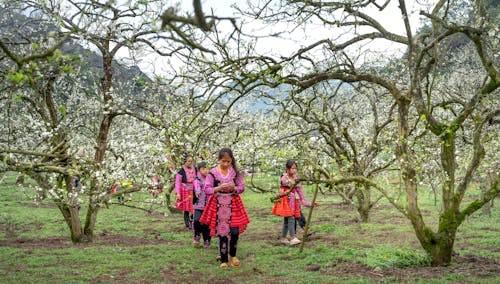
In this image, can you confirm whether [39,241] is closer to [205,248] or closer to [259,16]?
[205,248]

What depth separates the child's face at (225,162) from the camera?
8688mm

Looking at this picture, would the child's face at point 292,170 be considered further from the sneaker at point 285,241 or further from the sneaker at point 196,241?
the sneaker at point 196,241

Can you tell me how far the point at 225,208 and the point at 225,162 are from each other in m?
0.77

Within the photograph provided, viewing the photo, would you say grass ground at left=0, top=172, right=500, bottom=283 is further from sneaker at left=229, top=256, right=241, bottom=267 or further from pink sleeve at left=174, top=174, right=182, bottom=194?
pink sleeve at left=174, top=174, right=182, bottom=194

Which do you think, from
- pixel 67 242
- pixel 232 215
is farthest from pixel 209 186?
pixel 67 242

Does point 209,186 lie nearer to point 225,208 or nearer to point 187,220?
point 225,208

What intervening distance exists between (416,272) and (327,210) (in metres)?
11.2

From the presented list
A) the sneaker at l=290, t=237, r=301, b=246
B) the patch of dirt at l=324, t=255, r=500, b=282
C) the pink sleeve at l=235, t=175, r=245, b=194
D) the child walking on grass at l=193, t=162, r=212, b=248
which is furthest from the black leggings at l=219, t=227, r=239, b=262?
the sneaker at l=290, t=237, r=301, b=246

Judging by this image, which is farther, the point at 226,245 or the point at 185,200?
the point at 185,200

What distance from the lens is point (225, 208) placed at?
8.88 m

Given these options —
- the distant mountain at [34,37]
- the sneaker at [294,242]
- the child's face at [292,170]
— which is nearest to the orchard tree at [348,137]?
the child's face at [292,170]

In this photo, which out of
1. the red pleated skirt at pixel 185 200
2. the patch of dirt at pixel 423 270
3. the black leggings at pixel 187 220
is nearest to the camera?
the patch of dirt at pixel 423 270

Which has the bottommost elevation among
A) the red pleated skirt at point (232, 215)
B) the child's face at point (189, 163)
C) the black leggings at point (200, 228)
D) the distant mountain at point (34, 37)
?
the black leggings at point (200, 228)

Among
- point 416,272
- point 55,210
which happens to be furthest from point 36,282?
point 55,210
